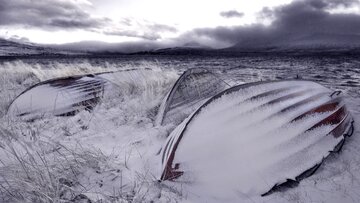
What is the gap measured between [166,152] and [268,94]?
141cm

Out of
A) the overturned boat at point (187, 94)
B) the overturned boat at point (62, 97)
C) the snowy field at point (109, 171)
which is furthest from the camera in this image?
the overturned boat at point (62, 97)

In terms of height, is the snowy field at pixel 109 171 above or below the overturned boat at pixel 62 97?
below

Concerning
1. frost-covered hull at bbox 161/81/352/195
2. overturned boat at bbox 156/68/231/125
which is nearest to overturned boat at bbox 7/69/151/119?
overturned boat at bbox 156/68/231/125

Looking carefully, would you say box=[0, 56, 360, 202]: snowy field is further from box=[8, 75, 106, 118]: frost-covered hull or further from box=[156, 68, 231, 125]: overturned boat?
box=[8, 75, 106, 118]: frost-covered hull

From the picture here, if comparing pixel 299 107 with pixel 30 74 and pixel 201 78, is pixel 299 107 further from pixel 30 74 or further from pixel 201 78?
pixel 30 74

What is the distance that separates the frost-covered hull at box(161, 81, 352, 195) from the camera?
2.62m

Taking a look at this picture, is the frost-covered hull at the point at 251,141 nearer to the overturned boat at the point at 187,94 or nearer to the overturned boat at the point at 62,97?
the overturned boat at the point at 187,94

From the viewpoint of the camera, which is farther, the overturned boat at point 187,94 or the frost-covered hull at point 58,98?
the frost-covered hull at point 58,98

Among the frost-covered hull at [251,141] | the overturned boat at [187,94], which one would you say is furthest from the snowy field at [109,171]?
the overturned boat at [187,94]

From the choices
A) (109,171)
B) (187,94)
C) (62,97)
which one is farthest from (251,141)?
(62,97)

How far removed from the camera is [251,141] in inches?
113

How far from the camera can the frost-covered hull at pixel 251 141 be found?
262cm

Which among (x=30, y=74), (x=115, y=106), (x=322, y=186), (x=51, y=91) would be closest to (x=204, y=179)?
(x=322, y=186)

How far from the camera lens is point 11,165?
8.04ft
